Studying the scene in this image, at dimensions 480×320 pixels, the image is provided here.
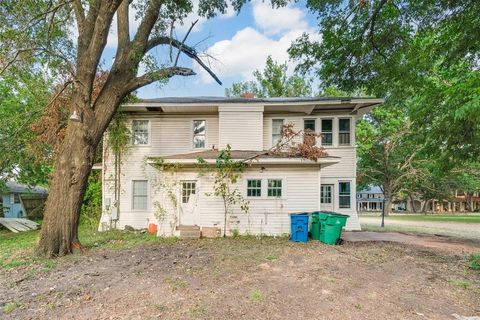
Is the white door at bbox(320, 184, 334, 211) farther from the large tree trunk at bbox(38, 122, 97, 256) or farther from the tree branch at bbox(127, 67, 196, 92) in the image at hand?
the large tree trunk at bbox(38, 122, 97, 256)

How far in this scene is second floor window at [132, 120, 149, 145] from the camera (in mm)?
12742

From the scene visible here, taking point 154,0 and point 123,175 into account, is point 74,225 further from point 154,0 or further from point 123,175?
point 154,0

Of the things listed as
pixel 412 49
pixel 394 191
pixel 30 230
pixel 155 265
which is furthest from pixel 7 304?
pixel 394 191

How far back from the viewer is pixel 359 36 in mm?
7805

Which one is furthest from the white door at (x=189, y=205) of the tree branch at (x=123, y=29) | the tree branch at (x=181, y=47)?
the tree branch at (x=123, y=29)

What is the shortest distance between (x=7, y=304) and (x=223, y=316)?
10.9ft

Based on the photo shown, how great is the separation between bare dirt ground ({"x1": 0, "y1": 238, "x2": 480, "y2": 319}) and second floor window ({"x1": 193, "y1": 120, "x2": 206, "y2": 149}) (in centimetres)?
599

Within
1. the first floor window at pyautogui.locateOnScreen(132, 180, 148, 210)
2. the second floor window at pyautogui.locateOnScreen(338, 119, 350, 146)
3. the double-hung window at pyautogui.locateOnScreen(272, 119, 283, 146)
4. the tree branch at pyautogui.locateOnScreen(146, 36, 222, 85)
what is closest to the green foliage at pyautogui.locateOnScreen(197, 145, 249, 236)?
the tree branch at pyautogui.locateOnScreen(146, 36, 222, 85)

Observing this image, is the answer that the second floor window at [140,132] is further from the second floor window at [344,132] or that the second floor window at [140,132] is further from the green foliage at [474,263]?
the green foliage at [474,263]

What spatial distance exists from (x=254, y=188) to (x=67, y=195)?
6063 millimetres

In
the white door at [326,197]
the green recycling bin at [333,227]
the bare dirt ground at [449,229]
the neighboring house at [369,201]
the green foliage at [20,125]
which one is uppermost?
the green foliage at [20,125]

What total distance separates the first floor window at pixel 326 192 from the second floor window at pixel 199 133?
593 cm

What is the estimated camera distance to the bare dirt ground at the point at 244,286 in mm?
3871

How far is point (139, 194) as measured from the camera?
12.5 metres
